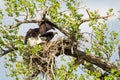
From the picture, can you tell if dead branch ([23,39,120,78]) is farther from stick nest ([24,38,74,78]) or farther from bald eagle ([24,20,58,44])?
bald eagle ([24,20,58,44])

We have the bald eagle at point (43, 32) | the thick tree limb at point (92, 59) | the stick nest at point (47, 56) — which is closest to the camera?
the stick nest at point (47, 56)

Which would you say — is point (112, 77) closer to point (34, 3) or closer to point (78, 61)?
point (78, 61)

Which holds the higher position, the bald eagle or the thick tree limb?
the bald eagle

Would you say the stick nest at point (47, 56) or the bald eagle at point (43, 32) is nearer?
the stick nest at point (47, 56)

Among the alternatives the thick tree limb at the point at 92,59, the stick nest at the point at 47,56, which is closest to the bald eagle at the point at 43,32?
the stick nest at the point at 47,56

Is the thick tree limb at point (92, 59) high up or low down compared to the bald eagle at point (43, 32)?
down

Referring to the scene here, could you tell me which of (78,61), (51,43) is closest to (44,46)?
(51,43)

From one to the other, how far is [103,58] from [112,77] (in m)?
2.81

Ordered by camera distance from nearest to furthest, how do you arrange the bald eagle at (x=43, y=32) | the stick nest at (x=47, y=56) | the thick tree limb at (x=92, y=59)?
the stick nest at (x=47, y=56) → the bald eagle at (x=43, y=32) → the thick tree limb at (x=92, y=59)

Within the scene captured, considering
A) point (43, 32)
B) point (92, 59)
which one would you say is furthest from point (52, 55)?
point (92, 59)

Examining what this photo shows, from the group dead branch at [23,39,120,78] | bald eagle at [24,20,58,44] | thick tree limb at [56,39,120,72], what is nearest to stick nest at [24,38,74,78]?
dead branch at [23,39,120,78]

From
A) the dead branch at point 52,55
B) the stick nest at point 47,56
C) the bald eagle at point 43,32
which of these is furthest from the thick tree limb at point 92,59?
the bald eagle at point 43,32

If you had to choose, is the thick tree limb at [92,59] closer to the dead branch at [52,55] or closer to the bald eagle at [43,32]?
the dead branch at [52,55]

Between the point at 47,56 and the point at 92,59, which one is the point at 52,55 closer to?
the point at 47,56
